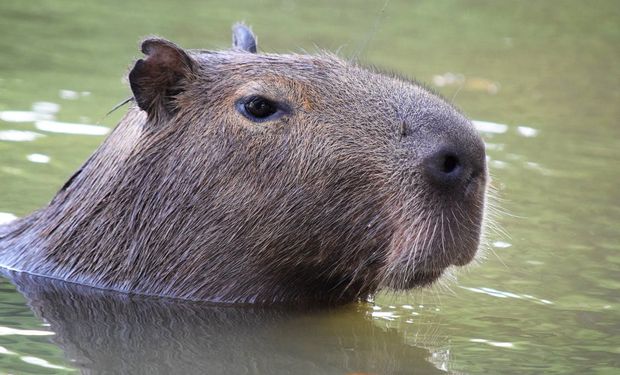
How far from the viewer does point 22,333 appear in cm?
524

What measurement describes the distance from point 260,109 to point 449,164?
2.89 ft

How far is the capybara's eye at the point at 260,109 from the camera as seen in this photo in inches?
221

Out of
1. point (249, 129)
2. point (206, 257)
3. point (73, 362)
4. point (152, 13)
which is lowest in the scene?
point (73, 362)

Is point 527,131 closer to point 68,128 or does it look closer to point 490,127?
point 490,127

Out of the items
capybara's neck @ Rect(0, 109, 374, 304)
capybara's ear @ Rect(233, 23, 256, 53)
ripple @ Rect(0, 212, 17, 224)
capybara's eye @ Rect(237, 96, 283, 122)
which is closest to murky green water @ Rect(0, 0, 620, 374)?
ripple @ Rect(0, 212, 17, 224)

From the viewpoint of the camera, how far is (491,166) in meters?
8.62

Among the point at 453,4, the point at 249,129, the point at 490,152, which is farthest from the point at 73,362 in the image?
the point at 453,4

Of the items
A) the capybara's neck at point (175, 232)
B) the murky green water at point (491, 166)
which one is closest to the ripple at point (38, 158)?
the murky green water at point (491, 166)

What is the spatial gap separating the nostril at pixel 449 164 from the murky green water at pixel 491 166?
2.51 feet

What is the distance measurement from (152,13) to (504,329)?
803cm

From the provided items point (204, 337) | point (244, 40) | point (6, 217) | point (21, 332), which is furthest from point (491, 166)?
point (21, 332)

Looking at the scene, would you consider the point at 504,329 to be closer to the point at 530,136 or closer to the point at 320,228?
the point at 320,228

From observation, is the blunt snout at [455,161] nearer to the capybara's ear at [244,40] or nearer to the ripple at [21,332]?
the capybara's ear at [244,40]

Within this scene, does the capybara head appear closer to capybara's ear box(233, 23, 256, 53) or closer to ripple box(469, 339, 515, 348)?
ripple box(469, 339, 515, 348)
